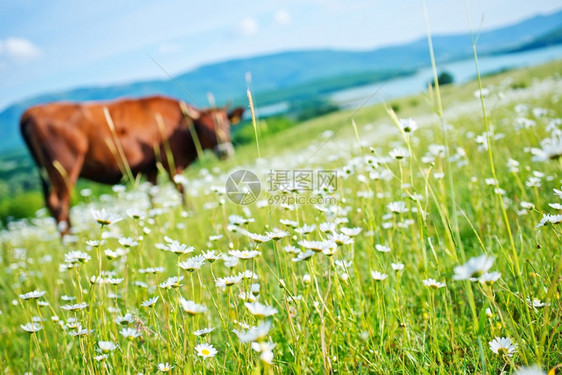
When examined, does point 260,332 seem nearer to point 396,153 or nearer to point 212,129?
point 396,153

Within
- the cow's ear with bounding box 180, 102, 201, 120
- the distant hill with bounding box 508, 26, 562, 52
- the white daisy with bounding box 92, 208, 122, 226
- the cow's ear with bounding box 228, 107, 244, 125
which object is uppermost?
the cow's ear with bounding box 180, 102, 201, 120

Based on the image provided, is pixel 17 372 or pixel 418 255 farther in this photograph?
pixel 418 255

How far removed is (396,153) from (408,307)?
2.74ft

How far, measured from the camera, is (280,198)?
2.47m

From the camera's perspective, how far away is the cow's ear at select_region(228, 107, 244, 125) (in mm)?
9579

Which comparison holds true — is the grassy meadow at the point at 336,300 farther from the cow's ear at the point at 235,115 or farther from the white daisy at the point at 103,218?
the cow's ear at the point at 235,115

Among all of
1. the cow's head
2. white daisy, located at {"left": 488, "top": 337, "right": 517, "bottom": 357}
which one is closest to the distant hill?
the cow's head

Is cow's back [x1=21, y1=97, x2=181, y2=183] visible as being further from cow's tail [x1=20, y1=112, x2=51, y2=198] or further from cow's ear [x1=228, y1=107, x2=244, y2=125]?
cow's ear [x1=228, y1=107, x2=244, y2=125]

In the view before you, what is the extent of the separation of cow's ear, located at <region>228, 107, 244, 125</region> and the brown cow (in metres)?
1.53

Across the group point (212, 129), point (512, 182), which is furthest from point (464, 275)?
point (212, 129)

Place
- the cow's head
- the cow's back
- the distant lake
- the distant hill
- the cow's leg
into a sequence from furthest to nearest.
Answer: the distant hill, the cow's head, the cow's back, the cow's leg, the distant lake

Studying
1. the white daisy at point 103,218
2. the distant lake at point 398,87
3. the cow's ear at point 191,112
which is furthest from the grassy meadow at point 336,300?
the cow's ear at point 191,112

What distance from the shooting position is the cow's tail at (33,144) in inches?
249

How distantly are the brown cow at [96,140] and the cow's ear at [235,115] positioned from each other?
1531mm
